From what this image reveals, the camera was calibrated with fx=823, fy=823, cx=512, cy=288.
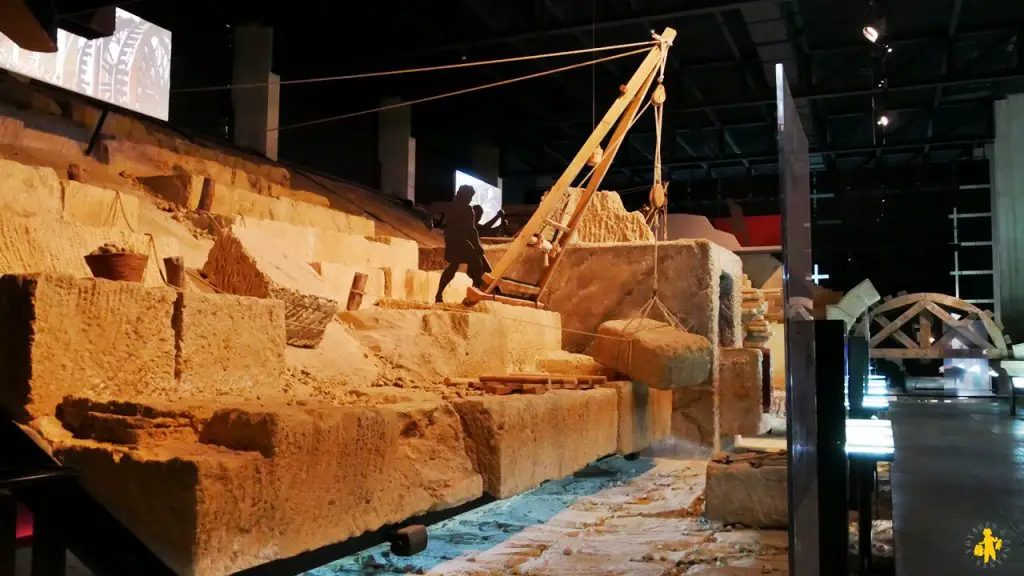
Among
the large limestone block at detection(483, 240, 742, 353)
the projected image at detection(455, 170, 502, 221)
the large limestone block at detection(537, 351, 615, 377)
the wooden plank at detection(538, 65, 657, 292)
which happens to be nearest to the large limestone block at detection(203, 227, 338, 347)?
the large limestone block at detection(537, 351, 615, 377)

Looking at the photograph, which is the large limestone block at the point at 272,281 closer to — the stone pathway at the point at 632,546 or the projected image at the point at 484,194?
the stone pathway at the point at 632,546

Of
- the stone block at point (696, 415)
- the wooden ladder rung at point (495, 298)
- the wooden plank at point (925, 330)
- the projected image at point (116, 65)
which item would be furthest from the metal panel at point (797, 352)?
the wooden plank at point (925, 330)

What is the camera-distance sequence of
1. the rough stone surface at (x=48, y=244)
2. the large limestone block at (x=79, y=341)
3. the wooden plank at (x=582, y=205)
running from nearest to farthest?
1. the large limestone block at (x=79, y=341)
2. the rough stone surface at (x=48, y=244)
3. the wooden plank at (x=582, y=205)

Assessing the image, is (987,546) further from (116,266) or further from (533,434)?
(116,266)

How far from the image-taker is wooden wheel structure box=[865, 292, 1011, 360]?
1424 cm

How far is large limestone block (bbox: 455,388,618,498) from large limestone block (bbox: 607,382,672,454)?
0.32m

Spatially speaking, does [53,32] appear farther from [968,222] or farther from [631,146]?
[968,222]

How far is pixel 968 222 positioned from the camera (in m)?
17.8

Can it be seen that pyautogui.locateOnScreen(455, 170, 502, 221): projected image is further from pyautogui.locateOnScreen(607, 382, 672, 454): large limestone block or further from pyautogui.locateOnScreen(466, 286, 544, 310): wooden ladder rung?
pyautogui.locateOnScreen(607, 382, 672, 454): large limestone block

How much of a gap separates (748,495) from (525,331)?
2.64 m

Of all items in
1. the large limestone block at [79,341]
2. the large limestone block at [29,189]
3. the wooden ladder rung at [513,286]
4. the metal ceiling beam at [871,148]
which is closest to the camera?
the large limestone block at [79,341]

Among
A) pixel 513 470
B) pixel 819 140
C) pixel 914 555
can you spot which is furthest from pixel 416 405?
pixel 819 140

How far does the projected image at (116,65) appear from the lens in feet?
28.2

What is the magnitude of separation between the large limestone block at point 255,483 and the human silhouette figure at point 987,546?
247 cm
